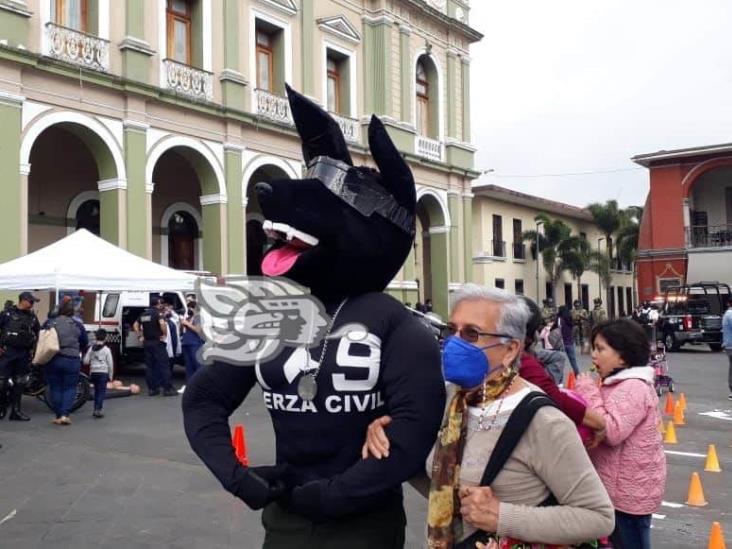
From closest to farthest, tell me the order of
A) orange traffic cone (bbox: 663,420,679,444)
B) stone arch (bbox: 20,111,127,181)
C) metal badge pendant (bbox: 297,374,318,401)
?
metal badge pendant (bbox: 297,374,318,401)
orange traffic cone (bbox: 663,420,679,444)
stone arch (bbox: 20,111,127,181)

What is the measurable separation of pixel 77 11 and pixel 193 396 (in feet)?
45.9

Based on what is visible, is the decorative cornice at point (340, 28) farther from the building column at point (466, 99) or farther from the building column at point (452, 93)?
the building column at point (466, 99)

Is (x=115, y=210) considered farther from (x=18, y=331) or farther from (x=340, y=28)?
(x=340, y=28)

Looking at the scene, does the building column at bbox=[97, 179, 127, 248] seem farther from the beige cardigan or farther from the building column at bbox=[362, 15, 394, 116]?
the beige cardigan

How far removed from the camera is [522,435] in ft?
6.65

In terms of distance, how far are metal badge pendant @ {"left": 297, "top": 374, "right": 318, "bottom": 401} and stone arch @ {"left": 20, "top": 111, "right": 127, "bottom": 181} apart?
1253 centimetres

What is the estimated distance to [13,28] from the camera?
12734 mm

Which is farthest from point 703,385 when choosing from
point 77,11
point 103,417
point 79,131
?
point 77,11

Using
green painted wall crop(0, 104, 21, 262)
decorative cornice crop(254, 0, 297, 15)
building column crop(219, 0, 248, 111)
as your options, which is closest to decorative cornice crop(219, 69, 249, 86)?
building column crop(219, 0, 248, 111)

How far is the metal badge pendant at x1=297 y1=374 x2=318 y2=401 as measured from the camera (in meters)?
2.31

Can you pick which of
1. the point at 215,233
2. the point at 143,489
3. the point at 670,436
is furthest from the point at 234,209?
the point at 143,489

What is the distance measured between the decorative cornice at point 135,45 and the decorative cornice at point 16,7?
192cm

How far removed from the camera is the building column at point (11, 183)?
12.6 metres

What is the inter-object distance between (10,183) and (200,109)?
4708 mm
